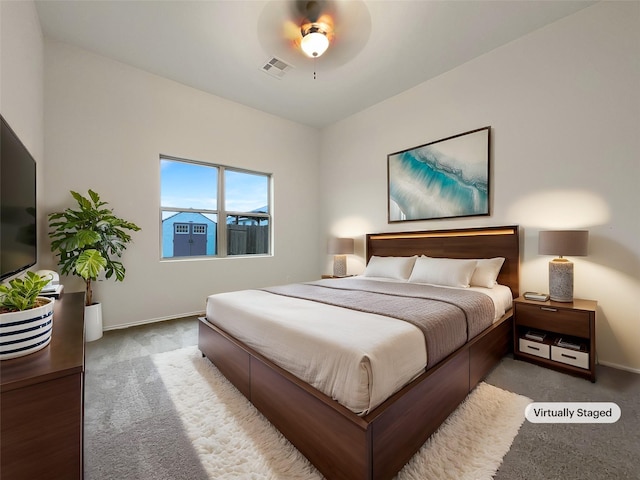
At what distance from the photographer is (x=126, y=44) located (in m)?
2.97

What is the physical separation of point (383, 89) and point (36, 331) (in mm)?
4177

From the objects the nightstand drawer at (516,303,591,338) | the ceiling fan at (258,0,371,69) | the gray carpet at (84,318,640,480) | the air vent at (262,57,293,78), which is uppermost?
the air vent at (262,57,293,78)

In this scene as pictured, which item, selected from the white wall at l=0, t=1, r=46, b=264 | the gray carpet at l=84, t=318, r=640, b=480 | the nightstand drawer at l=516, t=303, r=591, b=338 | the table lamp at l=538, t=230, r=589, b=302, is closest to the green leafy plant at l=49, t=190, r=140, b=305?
the white wall at l=0, t=1, r=46, b=264

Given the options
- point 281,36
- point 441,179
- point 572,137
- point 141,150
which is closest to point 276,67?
point 281,36

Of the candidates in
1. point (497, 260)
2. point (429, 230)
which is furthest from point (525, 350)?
point (429, 230)

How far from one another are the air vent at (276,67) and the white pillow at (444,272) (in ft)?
9.05

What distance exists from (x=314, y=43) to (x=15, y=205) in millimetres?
2184

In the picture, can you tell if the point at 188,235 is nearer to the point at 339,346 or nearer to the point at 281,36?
the point at 281,36

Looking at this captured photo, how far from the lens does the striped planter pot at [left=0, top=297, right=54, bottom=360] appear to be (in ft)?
2.82

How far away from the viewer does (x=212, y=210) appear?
13.6 ft

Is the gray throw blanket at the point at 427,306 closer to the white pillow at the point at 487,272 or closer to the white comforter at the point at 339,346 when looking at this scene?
the white comforter at the point at 339,346

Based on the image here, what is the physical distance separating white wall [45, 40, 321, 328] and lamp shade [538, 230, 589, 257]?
3.62 m

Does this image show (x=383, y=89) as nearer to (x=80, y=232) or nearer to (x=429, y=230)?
(x=429, y=230)

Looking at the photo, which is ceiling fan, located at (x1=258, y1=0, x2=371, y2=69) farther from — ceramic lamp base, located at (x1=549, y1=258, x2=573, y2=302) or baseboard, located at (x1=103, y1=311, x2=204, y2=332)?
baseboard, located at (x1=103, y1=311, x2=204, y2=332)
